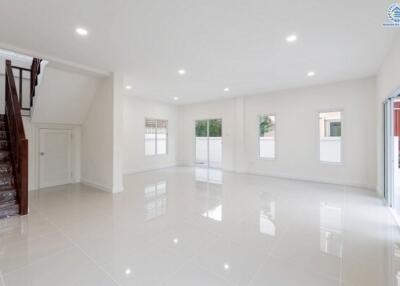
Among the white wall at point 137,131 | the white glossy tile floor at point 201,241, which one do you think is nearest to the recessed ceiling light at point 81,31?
the white glossy tile floor at point 201,241

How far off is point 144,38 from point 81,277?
10.6 feet

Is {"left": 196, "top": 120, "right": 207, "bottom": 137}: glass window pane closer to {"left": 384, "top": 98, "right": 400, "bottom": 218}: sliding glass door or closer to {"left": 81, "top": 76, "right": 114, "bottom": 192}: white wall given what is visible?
{"left": 81, "top": 76, "right": 114, "bottom": 192}: white wall

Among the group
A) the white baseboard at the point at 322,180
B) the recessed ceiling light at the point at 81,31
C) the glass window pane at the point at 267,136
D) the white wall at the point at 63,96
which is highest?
the recessed ceiling light at the point at 81,31

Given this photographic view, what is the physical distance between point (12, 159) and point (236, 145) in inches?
245

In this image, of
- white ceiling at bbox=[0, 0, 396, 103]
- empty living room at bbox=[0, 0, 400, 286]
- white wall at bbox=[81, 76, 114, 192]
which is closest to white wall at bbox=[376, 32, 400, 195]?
empty living room at bbox=[0, 0, 400, 286]

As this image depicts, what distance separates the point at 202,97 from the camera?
7.59 m

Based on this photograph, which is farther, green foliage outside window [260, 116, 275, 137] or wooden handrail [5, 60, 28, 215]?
green foliage outside window [260, 116, 275, 137]

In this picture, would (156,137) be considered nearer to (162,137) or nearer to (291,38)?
(162,137)

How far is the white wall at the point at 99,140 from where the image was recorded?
4723 millimetres

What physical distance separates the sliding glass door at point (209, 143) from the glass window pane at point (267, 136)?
182cm

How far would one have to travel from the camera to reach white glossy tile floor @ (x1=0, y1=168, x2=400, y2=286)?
6.16 ft

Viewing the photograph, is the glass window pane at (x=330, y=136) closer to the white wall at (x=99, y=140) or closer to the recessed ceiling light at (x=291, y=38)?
the recessed ceiling light at (x=291, y=38)

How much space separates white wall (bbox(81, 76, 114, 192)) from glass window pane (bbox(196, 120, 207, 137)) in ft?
14.8

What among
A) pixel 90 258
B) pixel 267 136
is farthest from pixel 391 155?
Result: pixel 90 258
